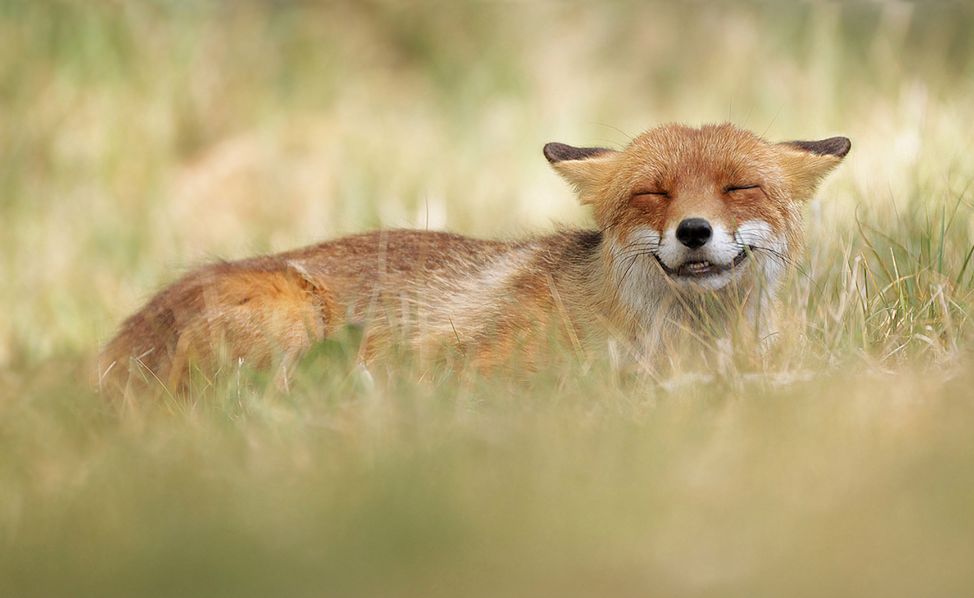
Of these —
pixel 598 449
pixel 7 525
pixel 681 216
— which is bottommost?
pixel 7 525

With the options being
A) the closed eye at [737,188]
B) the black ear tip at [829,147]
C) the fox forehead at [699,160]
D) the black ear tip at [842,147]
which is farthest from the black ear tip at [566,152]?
the black ear tip at [842,147]

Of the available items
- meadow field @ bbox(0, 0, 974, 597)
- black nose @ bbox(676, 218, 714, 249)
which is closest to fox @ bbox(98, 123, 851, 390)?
black nose @ bbox(676, 218, 714, 249)

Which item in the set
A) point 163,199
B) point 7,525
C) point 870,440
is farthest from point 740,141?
point 163,199

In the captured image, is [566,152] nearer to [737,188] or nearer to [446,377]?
[737,188]

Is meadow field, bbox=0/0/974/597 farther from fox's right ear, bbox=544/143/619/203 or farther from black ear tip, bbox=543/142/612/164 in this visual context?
black ear tip, bbox=543/142/612/164

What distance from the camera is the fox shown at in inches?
211

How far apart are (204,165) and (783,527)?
9.07 metres

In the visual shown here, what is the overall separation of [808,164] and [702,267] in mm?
905

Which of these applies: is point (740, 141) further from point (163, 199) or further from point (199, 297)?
point (163, 199)

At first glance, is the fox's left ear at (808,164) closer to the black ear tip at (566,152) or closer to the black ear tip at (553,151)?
the black ear tip at (566,152)

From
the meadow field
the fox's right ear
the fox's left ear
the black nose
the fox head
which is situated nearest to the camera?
the meadow field

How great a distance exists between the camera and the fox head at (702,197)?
5.19 meters

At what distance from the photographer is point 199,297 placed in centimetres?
623

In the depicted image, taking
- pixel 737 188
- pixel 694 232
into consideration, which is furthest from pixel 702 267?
pixel 737 188
